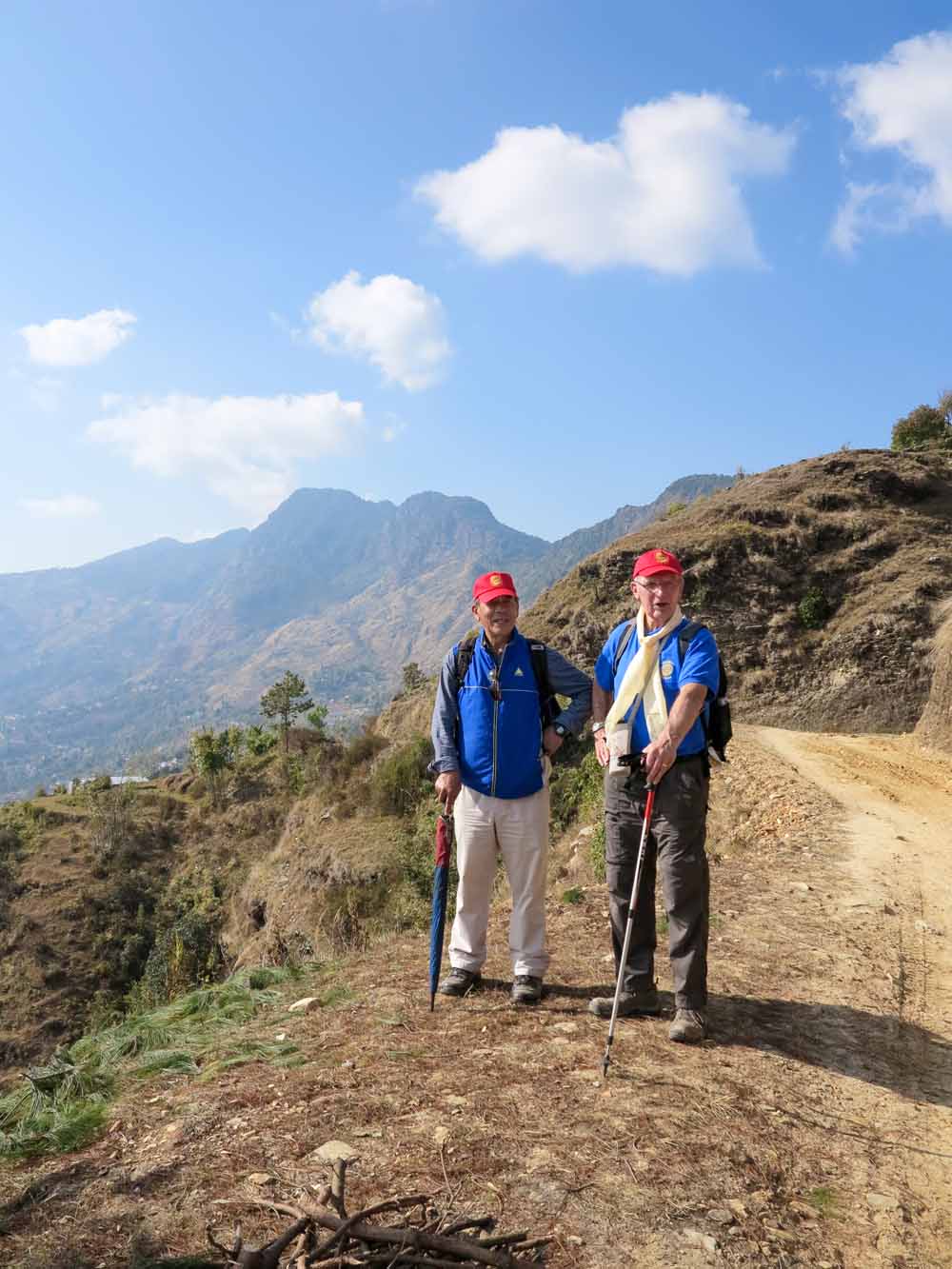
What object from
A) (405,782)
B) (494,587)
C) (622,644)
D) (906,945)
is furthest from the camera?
(405,782)

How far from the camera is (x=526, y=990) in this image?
15.7ft

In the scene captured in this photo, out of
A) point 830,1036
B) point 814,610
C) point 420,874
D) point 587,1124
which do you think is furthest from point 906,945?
point 814,610

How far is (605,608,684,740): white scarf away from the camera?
4219 mm

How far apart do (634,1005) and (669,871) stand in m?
0.90

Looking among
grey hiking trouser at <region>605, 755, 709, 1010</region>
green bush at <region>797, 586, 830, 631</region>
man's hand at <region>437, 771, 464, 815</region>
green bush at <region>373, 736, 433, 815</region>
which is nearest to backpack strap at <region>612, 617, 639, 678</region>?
grey hiking trouser at <region>605, 755, 709, 1010</region>

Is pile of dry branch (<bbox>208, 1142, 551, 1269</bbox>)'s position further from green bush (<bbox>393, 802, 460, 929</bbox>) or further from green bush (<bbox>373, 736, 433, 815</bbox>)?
green bush (<bbox>373, 736, 433, 815</bbox>)

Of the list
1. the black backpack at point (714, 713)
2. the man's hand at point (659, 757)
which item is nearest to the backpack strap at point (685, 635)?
the black backpack at point (714, 713)

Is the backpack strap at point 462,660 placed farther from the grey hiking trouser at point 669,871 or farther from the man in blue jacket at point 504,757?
the grey hiking trouser at point 669,871

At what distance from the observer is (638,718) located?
14.2ft

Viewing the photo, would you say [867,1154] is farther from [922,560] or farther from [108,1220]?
[922,560]

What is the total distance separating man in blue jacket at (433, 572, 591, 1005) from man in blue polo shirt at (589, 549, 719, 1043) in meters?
0.42

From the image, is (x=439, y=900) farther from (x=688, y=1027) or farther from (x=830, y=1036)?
(x=830, y=1036)

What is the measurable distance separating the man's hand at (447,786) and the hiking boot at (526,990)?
1.08m

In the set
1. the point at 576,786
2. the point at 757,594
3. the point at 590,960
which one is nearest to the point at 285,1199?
the point at 590,960
